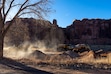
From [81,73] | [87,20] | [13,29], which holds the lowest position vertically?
[81,73]

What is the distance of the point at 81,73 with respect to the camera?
1560 centimetres

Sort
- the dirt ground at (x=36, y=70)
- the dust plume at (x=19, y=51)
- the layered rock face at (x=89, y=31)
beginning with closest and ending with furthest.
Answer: the dirt ground at (x=36, y=70), the dust plume at (x=19, y=51), the layered rock face at (x=89, y=31)

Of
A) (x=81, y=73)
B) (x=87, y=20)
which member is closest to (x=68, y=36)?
(x=87, y=20)

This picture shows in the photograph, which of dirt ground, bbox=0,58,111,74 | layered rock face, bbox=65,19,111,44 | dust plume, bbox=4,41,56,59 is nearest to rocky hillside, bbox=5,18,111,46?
layered rock face, bbox=65,19,111,44

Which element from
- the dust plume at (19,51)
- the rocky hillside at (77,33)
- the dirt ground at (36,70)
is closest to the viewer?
the dirt ground at (36,70)

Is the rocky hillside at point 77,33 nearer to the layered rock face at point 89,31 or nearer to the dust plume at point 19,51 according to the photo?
the layered rock face at point 89,31

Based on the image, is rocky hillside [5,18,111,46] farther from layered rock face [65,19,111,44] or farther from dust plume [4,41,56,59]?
dust plume [4,41,56,59]

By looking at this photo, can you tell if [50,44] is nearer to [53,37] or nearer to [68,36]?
[53,37]

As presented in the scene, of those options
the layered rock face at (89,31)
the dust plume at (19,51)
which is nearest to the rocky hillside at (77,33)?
the layered rock face at (89,31)

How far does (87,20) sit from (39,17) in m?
69.2

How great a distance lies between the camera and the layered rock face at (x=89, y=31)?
87.4m

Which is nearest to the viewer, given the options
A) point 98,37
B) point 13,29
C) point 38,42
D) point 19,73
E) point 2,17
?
point 19,73

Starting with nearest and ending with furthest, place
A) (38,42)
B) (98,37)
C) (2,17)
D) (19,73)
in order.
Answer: (19,73)
(2,17)
(38,42)
(98,37)

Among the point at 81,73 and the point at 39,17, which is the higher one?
the point at 39,17
